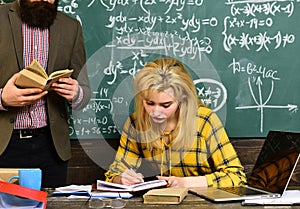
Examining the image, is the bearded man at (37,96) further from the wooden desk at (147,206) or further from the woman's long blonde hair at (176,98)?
the wooden desk at (147,206)

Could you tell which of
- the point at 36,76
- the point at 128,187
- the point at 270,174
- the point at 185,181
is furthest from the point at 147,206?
the point at 36,76

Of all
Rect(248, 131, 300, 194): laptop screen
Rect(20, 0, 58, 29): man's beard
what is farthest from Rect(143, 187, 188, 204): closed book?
Rect(20, 0, 58, 29): man's beard

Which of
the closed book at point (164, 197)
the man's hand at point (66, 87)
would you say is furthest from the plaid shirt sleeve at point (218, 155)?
the man's hand at point (66, 87)

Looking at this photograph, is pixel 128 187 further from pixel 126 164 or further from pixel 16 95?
pixel 16 95

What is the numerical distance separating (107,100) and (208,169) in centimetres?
83

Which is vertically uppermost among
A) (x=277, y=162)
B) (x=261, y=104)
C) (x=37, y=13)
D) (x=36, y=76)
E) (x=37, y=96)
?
(x=37, y=13)

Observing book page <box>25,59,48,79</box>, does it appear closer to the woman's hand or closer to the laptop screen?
the woman's hand

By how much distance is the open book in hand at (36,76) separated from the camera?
8.20 feet

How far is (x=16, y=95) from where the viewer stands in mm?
2604

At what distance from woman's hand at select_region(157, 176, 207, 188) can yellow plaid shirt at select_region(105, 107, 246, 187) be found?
0.15 meters

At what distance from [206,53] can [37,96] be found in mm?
1084

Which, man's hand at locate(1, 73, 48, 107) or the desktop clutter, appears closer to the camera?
the desktop clutter

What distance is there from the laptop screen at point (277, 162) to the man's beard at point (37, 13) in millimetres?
1221

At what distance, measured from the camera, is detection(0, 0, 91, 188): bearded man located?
8.93 ft
